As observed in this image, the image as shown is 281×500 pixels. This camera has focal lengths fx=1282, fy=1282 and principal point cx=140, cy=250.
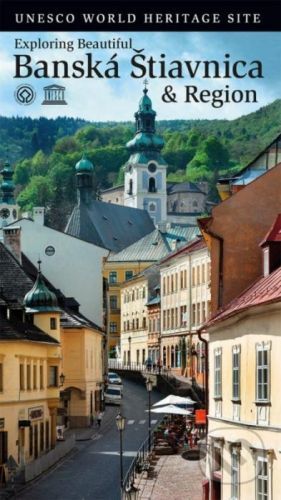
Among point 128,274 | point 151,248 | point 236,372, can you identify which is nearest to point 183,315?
point 128,274

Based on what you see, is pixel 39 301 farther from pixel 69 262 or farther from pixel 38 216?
pixel 38 216

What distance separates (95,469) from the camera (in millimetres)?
41281

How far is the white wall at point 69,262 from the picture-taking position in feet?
221

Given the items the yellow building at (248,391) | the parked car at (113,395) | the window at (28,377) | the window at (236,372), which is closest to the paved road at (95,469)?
the window at (28,377)

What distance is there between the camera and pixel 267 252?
27812 mm

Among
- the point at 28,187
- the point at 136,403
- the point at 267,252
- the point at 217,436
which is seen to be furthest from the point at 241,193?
the point at 28,187

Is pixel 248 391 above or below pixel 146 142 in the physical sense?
below

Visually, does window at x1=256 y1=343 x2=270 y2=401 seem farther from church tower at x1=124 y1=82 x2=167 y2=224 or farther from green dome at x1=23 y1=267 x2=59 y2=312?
church tower at x1=124 y1=82 x2=167 y2=224

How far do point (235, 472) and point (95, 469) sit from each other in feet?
54.3

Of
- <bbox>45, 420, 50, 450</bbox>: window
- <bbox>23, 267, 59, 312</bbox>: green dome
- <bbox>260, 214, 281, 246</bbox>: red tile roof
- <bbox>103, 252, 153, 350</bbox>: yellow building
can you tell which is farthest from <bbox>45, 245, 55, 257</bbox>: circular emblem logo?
<bbox>103, 252, 153, 350</bbox>: yellow building

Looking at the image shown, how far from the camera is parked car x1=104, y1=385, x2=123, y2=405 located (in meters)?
69.8

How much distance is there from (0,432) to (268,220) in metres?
14.0

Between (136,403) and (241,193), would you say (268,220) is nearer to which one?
(241,193)
